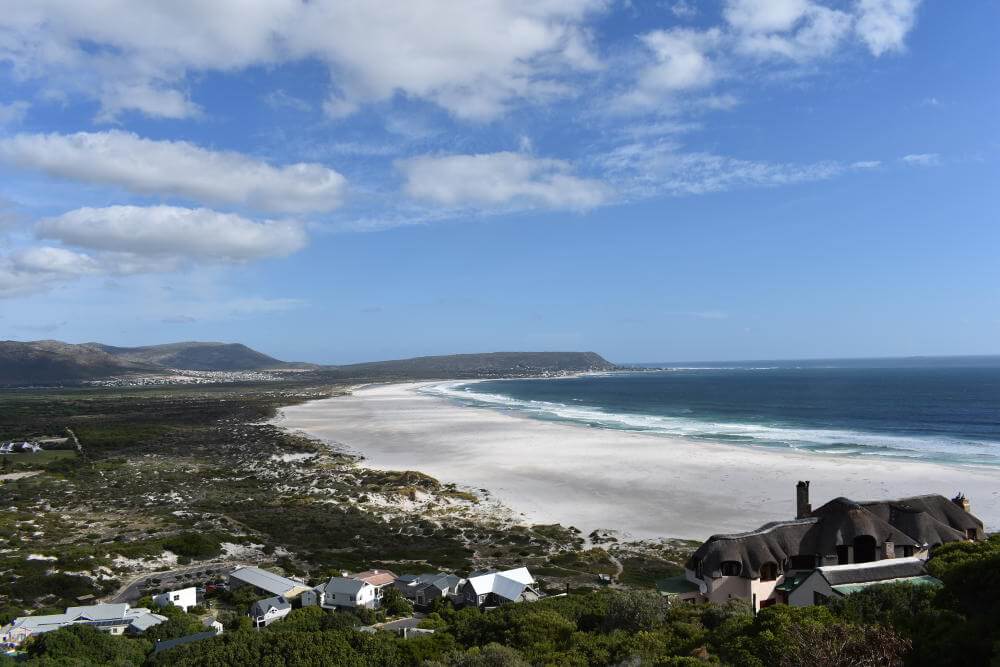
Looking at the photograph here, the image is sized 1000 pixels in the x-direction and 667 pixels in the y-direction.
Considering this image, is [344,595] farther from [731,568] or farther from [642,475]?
[642,475]

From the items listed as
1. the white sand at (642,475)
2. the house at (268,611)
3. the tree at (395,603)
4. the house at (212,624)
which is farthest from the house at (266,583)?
the white sand at (642,475)

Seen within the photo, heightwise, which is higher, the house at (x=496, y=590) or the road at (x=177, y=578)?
the house at (x=496, y=590)

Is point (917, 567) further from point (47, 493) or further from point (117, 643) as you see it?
point (47, 493)

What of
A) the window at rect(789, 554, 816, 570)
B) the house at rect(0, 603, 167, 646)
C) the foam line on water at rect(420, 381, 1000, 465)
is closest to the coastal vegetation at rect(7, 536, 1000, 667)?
the house at rect(0, 603, 167, 646)

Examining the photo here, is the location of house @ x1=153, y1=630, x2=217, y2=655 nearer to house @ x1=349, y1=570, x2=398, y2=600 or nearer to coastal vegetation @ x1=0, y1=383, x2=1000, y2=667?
coastal vegetation @ x1=0, y1=383, x2=1000, y2=667

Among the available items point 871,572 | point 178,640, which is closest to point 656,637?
point 871,572

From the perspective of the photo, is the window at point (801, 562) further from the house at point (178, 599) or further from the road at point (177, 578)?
the road at point (177, 578)
